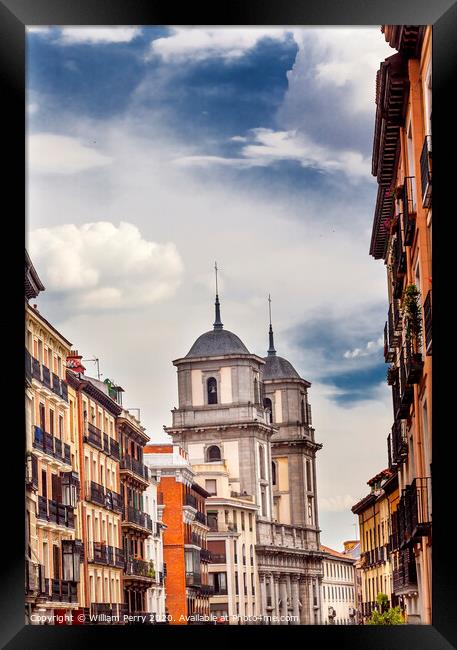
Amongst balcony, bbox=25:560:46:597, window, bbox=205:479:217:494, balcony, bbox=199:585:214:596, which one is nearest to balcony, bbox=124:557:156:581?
balcony, bbox=199:585:214:596

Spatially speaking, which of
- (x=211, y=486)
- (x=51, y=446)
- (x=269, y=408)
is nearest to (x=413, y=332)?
(x=51, y=446)

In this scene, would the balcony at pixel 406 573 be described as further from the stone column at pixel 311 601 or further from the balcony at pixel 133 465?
the balcony at pixel 133 465

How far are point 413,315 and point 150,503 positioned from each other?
68.1 ft

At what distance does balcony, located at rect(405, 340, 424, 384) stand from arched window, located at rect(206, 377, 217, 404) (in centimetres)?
990

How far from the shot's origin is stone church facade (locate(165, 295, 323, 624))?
26219mm

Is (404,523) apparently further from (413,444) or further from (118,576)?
(118,576)

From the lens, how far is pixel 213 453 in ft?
121

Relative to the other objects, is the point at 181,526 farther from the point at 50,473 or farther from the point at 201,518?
the point at 50,473

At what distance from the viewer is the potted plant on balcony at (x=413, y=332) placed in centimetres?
1980

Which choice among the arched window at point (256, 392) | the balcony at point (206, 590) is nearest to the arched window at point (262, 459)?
the arched window at point (256, 392)

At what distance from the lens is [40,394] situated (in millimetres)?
28141

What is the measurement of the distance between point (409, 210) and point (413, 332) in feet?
7.14
